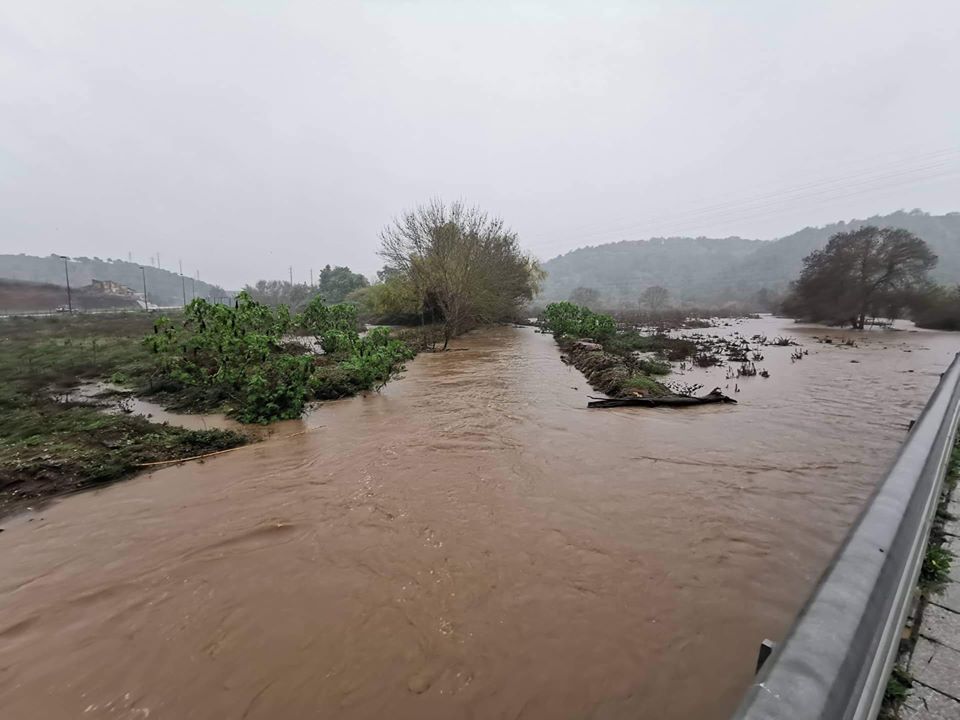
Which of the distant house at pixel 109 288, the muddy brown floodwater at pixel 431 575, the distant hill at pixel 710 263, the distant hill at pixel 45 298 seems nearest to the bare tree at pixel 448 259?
the muddy brown floodwater at pixel 431 575

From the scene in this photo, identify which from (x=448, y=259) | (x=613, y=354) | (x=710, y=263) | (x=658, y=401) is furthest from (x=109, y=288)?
(x=710, y=263)

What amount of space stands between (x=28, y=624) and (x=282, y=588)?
1.79 metres

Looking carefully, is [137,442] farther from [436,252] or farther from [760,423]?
[436,252]

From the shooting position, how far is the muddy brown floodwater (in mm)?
2590

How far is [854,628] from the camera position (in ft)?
3.67

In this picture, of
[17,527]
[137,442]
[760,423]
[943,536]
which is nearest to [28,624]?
[17,527]

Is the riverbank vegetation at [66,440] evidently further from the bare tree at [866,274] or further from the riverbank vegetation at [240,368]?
the bare tree at [866,274]

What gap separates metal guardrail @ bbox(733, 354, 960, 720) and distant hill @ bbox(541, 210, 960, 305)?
84.1m

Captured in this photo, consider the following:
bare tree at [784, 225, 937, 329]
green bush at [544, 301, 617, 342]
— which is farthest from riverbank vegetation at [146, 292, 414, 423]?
bare tree at [784, 225, 937, 329]

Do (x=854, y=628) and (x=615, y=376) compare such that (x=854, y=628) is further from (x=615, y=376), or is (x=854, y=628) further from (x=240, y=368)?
(x=615, y=376)

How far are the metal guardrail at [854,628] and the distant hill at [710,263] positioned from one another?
84.1 metres

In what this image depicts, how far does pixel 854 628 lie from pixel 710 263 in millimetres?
157363

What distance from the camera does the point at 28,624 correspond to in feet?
10.3

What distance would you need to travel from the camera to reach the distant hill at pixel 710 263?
3632 inches
